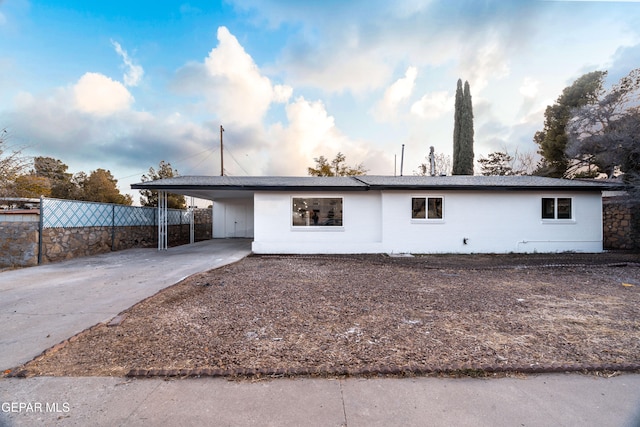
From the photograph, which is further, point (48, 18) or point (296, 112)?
point (296, 112)

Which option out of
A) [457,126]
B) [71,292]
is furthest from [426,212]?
[457,126]

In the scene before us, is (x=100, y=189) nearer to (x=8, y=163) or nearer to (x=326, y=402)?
(x=8, y=163)

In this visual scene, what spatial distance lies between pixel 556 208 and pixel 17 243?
59.2ft

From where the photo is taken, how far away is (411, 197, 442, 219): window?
10.8m

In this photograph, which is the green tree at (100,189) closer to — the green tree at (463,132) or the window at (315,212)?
the window at (315,212)

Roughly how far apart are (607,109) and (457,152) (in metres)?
8.61

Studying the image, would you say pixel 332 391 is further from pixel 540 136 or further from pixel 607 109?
pixel 540 136

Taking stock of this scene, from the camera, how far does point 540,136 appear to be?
2255 centimetres

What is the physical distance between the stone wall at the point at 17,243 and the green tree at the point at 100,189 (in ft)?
47.7

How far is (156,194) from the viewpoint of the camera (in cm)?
2170

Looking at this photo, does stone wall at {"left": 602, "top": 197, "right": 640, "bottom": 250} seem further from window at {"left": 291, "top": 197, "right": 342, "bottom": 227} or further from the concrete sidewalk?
the concrete sidewalk

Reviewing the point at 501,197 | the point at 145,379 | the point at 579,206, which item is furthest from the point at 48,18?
the point at 579,206

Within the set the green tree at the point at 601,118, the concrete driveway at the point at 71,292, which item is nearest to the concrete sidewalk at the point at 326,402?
the concrete driveway at the point at 71,292

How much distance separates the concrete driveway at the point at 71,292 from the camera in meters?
3.47
